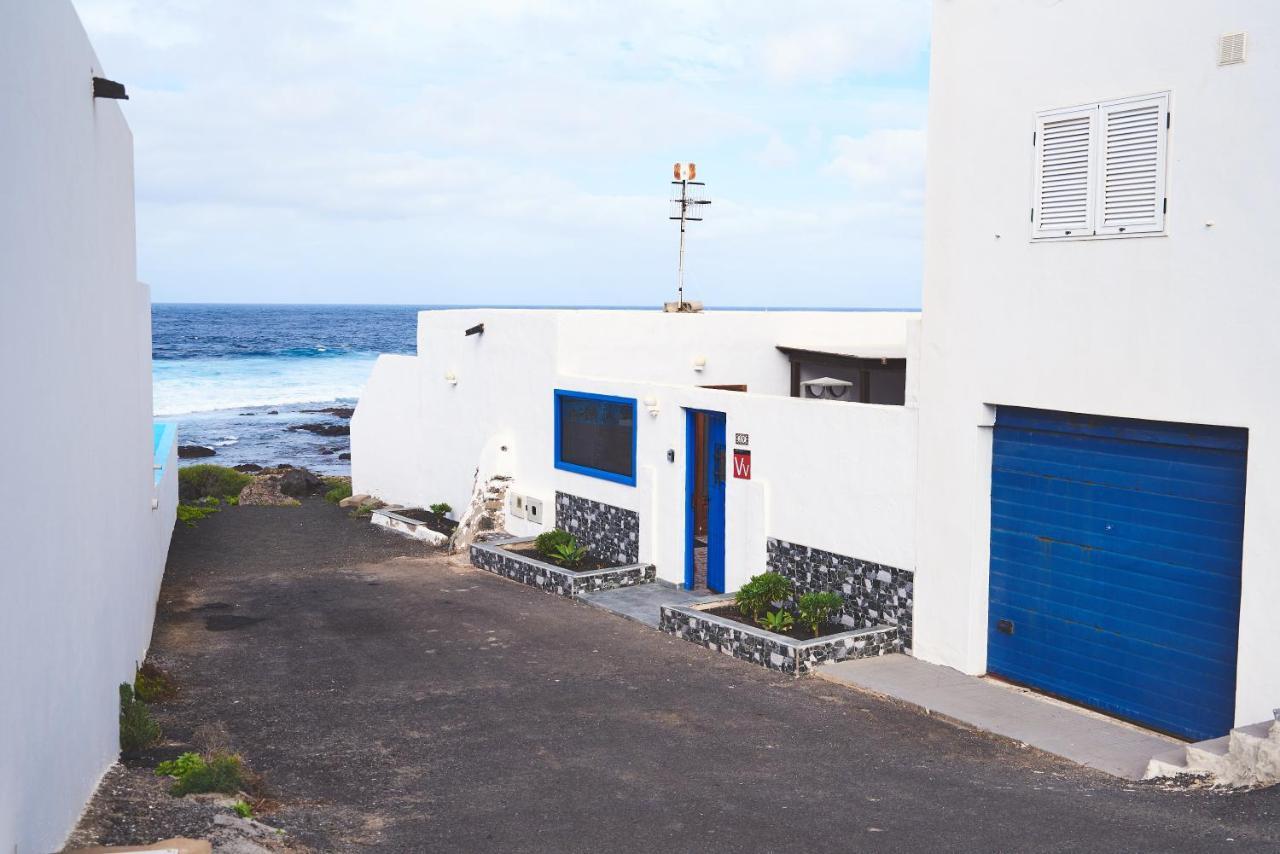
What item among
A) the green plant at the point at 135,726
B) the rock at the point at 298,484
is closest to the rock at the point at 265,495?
the rock at the point at 298,484

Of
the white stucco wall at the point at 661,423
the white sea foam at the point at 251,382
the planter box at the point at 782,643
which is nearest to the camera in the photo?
the planter box at the point at 782,643

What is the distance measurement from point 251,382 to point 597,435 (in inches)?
2323

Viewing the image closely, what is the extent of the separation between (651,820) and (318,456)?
1496 inches

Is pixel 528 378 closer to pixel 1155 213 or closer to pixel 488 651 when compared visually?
pixel 488 651

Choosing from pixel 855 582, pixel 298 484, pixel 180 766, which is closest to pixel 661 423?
pixel 855 582

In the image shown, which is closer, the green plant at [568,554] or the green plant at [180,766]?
the green plant at [180,766]

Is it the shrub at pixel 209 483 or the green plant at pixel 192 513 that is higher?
the green plant at pixel 192 513

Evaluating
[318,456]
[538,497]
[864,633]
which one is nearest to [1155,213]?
[864,633]

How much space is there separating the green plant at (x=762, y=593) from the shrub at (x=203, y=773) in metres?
5.55

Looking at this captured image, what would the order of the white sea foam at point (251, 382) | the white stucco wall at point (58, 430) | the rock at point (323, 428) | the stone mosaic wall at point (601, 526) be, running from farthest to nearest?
the white sea foam at point (251, 382)
the rock at point (323, 428)
the stone mosaic wall at point (601, 526)
the white stucco wall at point (58, 430)

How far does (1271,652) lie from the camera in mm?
8250

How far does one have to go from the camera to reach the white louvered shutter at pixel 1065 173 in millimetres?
9453

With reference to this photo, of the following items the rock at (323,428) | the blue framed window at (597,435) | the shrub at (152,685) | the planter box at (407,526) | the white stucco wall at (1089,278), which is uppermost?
the white stucco wall at (1089,278)

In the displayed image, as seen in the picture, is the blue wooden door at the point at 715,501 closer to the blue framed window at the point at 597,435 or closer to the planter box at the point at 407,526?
the blue framed window at the point at 597,435
